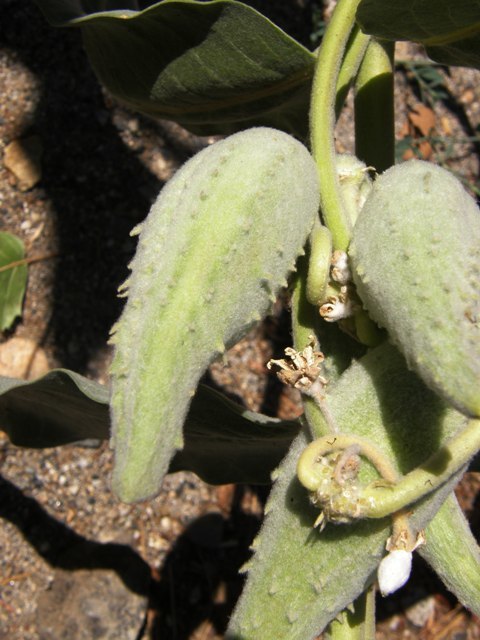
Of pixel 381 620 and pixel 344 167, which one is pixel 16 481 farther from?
pixel 344 167

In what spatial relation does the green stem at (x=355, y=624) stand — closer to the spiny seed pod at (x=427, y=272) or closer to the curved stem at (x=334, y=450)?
the curved stem at (x=334, y=450)

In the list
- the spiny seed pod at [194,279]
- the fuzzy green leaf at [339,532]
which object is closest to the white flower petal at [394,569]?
the fuzzy green leaf at [339,532]

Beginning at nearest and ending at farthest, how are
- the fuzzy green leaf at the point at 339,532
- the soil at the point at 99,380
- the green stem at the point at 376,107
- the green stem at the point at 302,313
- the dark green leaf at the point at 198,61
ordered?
the fuzzy green leaf at the point at 339,532 → the green stem at the point at 302,313 → the dark green leaf at the point at 198,61 → the green stem at the point at 376,107 → the soil at the point at 99,380

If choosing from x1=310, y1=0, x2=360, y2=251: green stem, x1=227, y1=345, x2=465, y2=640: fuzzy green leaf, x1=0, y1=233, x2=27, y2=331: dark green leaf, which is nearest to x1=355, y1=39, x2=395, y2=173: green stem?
x1=310, y1=0, x2=360, y2=251: green stem

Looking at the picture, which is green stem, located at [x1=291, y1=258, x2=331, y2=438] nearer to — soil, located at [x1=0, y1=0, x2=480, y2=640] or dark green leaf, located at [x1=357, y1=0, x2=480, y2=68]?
dark green leaf, located at [x1=357, y1=0, x2=480, y2=68]

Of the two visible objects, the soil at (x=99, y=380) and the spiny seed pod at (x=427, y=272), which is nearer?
the spiny seed pod at (x=427, y=272)

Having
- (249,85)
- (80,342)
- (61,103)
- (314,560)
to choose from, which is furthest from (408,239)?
(61,103)

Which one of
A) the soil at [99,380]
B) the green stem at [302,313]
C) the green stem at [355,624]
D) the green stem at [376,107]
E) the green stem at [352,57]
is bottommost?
the soil at [99,380]
